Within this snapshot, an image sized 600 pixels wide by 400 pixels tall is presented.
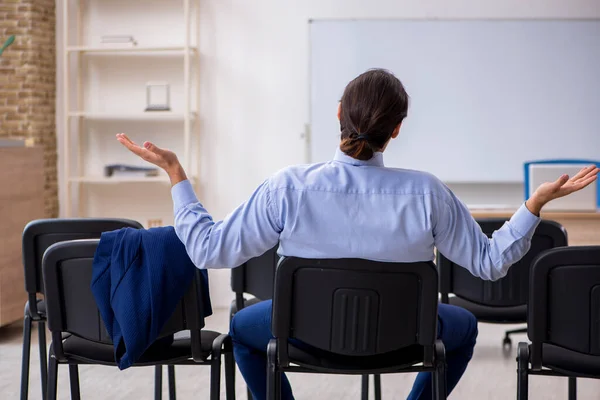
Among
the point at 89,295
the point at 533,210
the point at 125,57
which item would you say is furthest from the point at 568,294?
the point at 125,57

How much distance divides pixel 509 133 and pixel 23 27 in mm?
3467

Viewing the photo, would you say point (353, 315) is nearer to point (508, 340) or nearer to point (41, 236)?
point (41, 236)

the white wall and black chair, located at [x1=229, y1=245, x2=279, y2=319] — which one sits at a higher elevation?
the white wall

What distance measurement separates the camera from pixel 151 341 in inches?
81.7

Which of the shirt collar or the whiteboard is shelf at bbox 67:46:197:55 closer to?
the whiteboard

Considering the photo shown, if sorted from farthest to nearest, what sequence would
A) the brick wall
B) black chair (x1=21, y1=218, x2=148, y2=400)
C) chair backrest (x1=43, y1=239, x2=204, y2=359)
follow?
the brick wall
black chair (x1=21, y1=218, x2=148, y2=400)
chair backrest (x1=43, y1=239, x2=204, y2=359)

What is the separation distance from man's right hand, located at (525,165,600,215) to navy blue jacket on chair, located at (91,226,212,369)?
36.3 inches

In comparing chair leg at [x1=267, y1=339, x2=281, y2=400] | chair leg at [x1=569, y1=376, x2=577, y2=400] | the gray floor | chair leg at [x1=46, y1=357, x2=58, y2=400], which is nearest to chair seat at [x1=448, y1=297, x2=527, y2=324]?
chair leg at [x1=569, y1=376, x2=577, y2=400]

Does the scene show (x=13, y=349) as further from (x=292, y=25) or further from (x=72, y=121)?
(x=292, y=25)

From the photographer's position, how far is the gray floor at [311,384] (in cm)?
343

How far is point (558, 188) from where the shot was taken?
1916mm

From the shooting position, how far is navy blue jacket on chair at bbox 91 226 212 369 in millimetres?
2039

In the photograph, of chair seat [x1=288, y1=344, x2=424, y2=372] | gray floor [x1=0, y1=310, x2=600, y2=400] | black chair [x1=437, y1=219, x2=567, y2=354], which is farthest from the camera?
gray floor [x1=0, y1=310, x2=600, y2=400]

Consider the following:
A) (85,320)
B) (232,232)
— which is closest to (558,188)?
(232,232)
